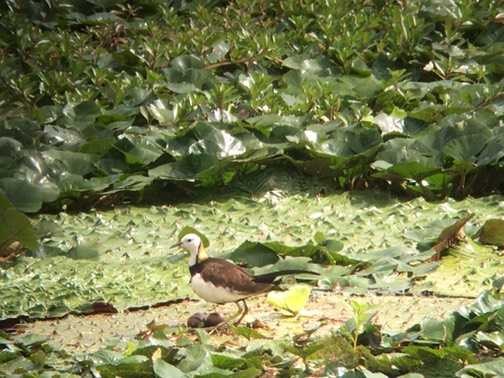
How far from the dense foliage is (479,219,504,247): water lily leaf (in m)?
0.75

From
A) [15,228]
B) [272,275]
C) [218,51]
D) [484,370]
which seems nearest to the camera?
[484,370]

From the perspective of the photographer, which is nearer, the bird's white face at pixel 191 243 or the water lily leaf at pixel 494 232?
the bird's white face at pixel 191 243

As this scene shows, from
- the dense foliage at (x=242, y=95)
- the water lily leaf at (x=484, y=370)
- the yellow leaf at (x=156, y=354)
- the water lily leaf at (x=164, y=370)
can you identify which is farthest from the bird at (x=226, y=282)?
the dense foliage at (x=242, y=95)

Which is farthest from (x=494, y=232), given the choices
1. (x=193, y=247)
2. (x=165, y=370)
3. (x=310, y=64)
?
(x=310, y=64)

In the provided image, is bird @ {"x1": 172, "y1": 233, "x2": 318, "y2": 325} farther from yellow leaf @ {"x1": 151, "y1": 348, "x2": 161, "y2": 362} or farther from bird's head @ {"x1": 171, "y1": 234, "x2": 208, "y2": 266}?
yellow leaf @ {"x1": 151, "y1": 348, "x2": 161, "y2": 362}

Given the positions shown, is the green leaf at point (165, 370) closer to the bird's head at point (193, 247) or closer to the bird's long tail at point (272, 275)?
the bird's long tail at point (272, 275)

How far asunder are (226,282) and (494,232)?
1.34 metres

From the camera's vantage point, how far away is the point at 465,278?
18.7 feet

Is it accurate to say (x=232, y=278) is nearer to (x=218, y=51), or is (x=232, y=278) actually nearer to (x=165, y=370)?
(x=165, y=370)

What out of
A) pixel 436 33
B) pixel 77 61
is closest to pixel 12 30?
pixel 77 61

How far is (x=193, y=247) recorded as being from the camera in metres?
5.41

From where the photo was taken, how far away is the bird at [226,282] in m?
5.16

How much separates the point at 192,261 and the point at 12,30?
387cm

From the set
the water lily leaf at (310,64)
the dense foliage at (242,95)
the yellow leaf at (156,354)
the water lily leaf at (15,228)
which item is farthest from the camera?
the water lily leaf at (310,64)
